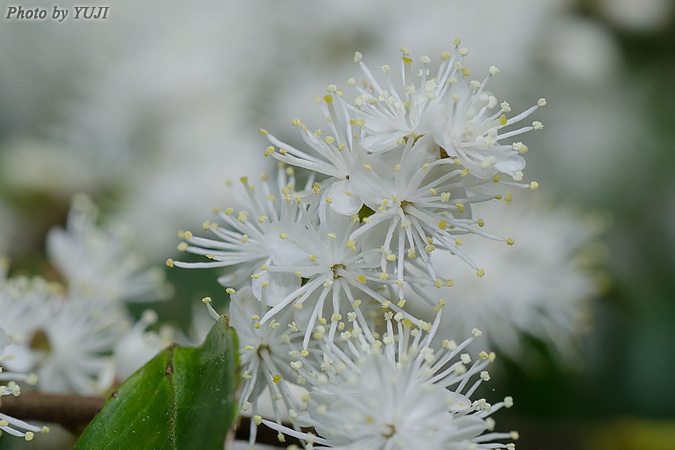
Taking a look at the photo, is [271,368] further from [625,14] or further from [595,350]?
[625,14]

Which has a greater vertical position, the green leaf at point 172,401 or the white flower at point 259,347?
the white flower at point 259,347

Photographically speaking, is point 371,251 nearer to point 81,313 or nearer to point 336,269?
point 336,269

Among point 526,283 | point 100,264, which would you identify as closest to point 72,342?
point 100,264

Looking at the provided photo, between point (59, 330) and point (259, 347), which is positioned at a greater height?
point (59, 330)

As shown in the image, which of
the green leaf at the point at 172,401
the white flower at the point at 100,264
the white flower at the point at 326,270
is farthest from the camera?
the white flower at the point at 100,264

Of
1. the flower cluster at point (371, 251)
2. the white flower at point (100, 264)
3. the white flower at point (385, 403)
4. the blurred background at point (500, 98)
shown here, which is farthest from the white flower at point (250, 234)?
the blurred background at point (500, 98)

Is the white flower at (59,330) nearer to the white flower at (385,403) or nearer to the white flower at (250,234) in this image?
the white flower at (250,234)

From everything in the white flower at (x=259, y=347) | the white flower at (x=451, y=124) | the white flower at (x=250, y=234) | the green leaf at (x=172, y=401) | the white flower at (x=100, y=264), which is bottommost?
the green leaf at (x=172, y=401)
